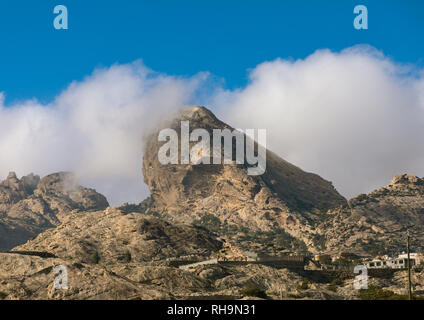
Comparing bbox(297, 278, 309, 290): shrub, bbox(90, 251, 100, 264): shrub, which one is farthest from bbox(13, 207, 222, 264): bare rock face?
bbox(297, 278, 309, 290): shrub

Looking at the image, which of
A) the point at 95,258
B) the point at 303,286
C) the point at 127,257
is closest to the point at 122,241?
the point at 127,257

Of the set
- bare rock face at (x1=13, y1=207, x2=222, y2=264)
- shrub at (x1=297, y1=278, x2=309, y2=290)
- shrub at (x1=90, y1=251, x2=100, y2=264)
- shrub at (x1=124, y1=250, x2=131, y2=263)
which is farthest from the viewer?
bare rock face at (x1=13, y1=207, x2=222, y2=264)

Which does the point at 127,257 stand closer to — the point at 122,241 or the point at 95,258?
the point at 95,258

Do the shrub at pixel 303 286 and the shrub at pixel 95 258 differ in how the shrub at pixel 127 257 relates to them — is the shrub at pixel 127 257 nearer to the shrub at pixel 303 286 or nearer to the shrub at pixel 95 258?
the shrub at pixel 95 258

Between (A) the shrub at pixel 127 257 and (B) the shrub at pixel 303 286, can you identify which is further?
(A) the shrub at pixel 127 257

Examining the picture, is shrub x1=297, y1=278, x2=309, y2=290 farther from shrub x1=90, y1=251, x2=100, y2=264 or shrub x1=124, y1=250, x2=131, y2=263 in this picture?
shrub x1=90, y1=251, x2=100, y2=264

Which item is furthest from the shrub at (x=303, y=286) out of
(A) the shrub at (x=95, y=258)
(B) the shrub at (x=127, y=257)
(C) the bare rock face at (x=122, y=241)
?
(A) the shrub at (x=95, y=258)

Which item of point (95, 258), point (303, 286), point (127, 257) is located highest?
point (127, 257)
